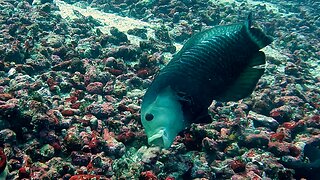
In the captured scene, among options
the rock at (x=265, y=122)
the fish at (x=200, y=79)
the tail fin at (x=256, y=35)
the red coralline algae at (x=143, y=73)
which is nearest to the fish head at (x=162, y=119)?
the fish at (x=200, y=79)

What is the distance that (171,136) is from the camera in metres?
2.55

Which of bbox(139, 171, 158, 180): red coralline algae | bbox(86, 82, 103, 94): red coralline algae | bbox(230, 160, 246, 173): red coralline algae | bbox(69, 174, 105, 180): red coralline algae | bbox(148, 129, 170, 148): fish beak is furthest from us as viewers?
bbox(86, 82, 103, 94): red coralline algae

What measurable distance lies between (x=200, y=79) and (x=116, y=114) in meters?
2.20

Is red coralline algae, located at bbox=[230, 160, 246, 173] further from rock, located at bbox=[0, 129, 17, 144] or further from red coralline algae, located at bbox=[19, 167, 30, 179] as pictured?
rock, located at bbox=[0, 129, 17, 144]

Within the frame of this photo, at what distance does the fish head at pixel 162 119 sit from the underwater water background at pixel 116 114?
3.62 feet

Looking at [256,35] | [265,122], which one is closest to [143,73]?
[265,122]

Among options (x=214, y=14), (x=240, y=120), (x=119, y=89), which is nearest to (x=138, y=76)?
(x=119, y=89)

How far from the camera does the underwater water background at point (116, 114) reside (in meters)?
3.76

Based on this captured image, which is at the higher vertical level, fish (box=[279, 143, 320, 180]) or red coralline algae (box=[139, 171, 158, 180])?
red coralline algae (box=[139, 171, 158, 180])

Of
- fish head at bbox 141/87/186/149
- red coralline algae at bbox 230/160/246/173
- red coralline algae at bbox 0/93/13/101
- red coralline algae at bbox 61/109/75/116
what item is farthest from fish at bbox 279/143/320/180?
red coralline algae at bbox 0/93/13/101

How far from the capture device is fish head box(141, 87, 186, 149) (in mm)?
2514

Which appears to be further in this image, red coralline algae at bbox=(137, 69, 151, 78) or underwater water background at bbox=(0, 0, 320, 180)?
red coralline algae at bbox=(137, 69, 151, 78)

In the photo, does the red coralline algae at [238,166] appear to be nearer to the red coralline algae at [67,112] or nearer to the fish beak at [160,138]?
the fish beak at [160,138]

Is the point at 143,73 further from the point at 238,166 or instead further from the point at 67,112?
the point at 238,166
